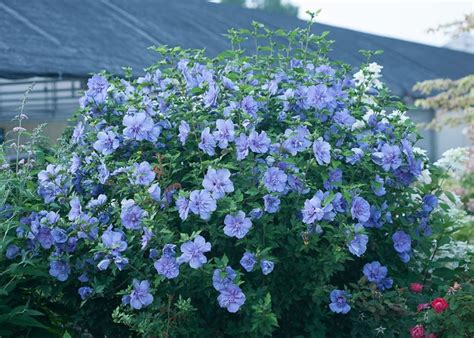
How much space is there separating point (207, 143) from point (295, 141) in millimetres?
341

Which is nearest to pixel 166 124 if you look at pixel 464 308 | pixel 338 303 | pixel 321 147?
pixel 321 147

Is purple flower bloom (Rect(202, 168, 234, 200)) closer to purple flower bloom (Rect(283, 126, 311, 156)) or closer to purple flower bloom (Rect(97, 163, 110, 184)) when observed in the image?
purple flower bloom (Rect(283, 126, 311, 156))

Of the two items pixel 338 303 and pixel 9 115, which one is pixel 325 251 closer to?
pixel 338 303

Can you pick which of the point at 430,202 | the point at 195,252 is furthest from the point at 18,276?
the point at 430,202

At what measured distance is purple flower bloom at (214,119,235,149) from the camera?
3.29m

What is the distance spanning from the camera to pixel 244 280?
128 inches

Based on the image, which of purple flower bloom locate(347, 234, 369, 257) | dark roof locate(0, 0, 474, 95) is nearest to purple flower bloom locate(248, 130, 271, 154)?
purple flower bloom locate(347, 234, 369, 257)

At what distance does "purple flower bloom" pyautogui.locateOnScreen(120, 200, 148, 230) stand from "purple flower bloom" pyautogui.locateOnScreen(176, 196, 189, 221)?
5.8 inches

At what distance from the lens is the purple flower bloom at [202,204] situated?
121 inches

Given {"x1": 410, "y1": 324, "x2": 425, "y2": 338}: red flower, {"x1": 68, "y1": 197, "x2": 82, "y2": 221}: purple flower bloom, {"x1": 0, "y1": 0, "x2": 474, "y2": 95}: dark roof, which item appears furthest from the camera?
{"x1": 0, "y1": 0, "x2": 474, "y2": 95}: dark roof

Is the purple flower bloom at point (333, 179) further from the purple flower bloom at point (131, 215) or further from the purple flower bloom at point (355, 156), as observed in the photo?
the purple flower bloom at point (131, 215)

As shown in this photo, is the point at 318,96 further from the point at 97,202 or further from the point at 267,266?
the point at 97,202

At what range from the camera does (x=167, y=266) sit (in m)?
3.06

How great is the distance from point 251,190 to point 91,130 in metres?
0.98
